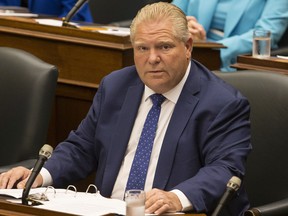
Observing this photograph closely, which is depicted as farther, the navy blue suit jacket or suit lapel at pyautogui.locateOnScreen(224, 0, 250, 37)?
suit lapel at pyautogui.locateOnScreen(224, 0, 250, 37)

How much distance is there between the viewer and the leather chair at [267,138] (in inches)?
146

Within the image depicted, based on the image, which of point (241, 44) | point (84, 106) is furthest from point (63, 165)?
point (241, 44)

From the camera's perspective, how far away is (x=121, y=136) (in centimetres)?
358

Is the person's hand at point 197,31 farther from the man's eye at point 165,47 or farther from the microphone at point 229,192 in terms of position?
the microphone at point 229,192

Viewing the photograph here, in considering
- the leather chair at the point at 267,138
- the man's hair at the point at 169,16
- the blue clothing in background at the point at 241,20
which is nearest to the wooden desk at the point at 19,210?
the man's hair at the point at 169,16

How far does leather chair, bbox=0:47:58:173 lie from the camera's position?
4082mm

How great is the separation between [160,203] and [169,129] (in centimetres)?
51

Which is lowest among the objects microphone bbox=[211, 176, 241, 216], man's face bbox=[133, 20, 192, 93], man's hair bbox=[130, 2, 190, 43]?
microphone bbox=[211, 176, 241, 216]

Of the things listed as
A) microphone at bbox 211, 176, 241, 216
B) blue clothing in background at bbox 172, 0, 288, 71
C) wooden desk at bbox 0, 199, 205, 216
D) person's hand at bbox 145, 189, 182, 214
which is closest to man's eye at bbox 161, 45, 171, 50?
person's hand at bbox 145, 189, 182, 214

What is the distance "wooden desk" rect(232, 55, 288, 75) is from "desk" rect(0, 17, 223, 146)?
0.63 metres

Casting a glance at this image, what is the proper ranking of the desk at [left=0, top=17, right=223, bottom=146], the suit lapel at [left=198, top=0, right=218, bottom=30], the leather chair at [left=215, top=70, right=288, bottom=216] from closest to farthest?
1. the leather chair at [left=215, top=70, right=288, bottom=216]
2. the desk at [left=0, top=17, right=223, bottom=146]
3. the suit lapel at [left=198, top=0, right=218, bottom=30]

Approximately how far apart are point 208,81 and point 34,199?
872 mm

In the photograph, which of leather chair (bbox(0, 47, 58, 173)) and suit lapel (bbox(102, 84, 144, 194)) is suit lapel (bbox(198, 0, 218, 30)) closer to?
leather chair (bbox(0, 47, 58, 173))

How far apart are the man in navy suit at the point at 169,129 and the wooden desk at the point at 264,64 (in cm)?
83
